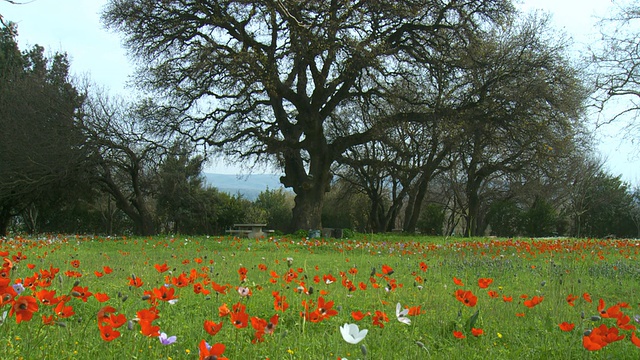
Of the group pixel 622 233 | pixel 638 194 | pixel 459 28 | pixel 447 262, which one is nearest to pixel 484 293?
pixel 447 262

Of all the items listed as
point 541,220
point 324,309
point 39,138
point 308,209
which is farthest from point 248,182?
point 324,309

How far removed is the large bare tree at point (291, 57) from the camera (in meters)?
16.0

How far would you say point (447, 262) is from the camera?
8.14 meters

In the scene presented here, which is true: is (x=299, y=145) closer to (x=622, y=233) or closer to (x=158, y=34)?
(x=158, y=34)

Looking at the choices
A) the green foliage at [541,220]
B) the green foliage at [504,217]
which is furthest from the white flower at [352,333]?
the green foliage at [504,217]

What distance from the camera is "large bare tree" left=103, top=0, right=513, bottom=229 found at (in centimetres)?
1600

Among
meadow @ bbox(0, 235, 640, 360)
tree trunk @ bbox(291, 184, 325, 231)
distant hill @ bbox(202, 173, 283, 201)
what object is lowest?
meadow @ bbox(0, 235, 640, 360)

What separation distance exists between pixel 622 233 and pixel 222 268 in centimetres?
2908

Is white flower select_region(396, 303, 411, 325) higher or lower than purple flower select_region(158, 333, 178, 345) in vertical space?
higher

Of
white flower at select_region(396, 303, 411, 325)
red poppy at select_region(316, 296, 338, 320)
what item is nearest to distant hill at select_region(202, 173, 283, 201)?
red poppy at select_region(316, 296, 338, 320)

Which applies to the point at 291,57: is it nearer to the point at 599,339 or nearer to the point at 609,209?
the point at 599,339

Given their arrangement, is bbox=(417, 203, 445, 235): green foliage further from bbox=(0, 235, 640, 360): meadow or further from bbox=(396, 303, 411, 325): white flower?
bbox=(396, 303, 411, 325): white flower

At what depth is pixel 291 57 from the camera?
17625 millimetres

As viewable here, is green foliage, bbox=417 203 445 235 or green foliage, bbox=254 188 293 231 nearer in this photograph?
green foliage, bbox=417 203 445 235
